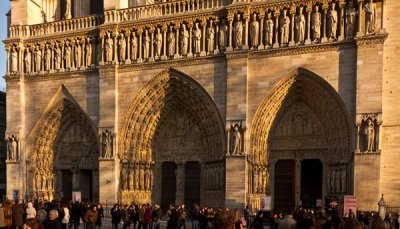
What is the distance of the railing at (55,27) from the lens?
2362 centimetres

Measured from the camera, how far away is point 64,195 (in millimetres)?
24984

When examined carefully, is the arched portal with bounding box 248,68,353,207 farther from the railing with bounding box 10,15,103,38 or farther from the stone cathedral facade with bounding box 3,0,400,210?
the railing with bounding box 10,15,103,38

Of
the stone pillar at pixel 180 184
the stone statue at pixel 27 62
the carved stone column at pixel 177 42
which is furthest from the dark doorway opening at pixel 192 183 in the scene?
the stone statue at pixel 27 62

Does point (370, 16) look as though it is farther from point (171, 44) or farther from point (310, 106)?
point (171, 44)

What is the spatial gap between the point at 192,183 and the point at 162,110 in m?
3.92

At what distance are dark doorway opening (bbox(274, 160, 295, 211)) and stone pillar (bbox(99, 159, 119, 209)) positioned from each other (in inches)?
300

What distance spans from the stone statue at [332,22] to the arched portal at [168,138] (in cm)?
608

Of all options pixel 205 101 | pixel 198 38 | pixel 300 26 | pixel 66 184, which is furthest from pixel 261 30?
pixel 66 184

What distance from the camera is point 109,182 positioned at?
22000 mm

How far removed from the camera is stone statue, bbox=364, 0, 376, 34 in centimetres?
1783

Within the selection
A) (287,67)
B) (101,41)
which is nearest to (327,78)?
(287,67)

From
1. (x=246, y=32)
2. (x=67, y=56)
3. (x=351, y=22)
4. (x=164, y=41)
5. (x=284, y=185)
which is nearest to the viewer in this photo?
(x=351, y=22)

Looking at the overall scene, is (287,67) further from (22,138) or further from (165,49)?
(22,138)

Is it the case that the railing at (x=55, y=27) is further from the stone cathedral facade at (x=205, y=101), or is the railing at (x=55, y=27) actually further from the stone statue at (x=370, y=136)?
the stone statue at (x=370, y=136)
